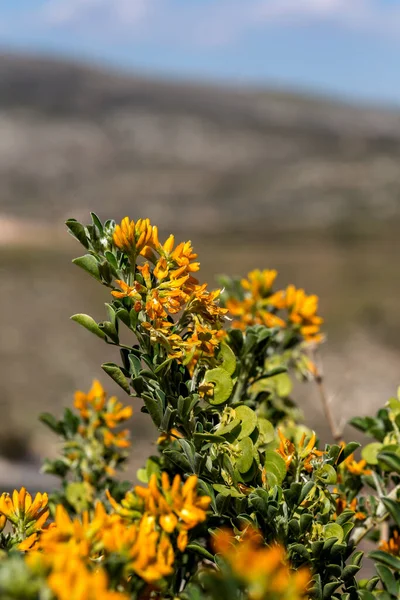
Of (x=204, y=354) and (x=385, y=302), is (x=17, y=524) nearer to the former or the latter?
(x=204, y=354)

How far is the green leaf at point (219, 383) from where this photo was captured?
2.47 feet

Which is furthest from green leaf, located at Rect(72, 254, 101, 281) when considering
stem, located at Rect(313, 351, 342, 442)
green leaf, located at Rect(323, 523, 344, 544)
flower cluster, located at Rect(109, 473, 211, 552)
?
stem, located at Rect(313, 351, 342, 442)

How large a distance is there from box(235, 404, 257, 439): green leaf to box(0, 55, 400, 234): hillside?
39.3ft

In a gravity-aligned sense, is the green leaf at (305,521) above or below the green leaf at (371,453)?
below

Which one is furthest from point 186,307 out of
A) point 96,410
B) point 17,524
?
point 96,410

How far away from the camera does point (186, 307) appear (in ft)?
2.43

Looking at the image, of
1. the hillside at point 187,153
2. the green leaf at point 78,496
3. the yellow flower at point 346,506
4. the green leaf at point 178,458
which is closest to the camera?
the green leaf at point 178,458

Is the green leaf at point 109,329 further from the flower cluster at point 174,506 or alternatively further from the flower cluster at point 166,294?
the flower cluster at point 174,506

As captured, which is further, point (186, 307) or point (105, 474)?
point (105, 474)

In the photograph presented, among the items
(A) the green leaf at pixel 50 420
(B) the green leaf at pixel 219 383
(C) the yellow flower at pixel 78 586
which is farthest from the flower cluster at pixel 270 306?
(C) the yellow flower at pixel 78 586

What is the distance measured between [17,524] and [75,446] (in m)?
0.52

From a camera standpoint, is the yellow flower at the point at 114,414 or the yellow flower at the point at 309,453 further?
the yellow flower at the point at 114,414

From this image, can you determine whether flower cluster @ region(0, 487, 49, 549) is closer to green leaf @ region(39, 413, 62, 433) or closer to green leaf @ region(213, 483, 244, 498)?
green leaf @ region(213, 483, 244, 498)

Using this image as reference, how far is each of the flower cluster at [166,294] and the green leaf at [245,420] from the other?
71mm
